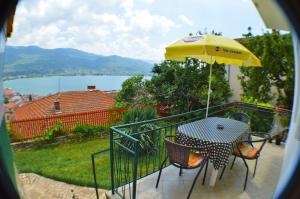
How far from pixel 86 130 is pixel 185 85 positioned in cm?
430

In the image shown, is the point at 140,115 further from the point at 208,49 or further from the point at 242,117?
the point at 208,49

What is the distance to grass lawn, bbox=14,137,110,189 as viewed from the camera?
548 centimetres

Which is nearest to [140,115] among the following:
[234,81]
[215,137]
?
[215,137]

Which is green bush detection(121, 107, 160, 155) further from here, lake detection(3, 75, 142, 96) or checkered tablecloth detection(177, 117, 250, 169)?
lake detection(3, 75, 142, 96)

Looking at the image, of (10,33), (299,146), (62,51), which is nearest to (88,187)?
(10,33)

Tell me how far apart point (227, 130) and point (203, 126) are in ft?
1.11

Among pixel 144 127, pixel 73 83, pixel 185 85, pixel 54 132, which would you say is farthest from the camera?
pixel 73 83

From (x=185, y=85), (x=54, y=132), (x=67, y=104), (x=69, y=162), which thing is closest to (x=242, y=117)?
(x=69, y=162)

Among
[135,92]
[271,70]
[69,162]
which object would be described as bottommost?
[69,162]

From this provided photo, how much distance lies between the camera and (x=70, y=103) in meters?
12.6

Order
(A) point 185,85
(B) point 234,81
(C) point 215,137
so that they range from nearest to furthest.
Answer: (C) point 215,137
(A) point 185,85
(B) point 234,81

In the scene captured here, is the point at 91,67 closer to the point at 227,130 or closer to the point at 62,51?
the point at 62,51

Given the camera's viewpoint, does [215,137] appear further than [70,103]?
No

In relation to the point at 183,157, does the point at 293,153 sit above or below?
above
